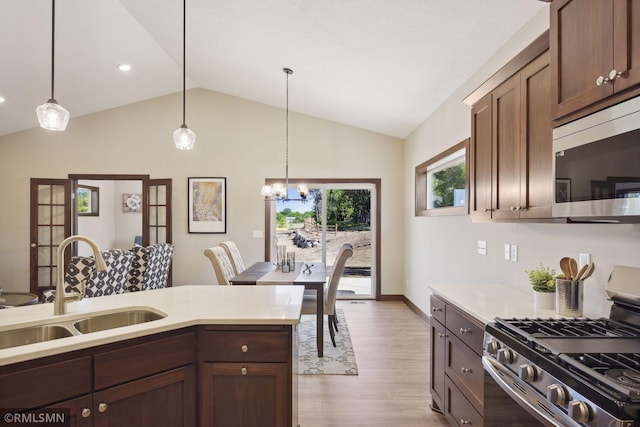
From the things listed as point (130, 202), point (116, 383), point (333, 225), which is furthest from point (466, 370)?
point (130, 202)

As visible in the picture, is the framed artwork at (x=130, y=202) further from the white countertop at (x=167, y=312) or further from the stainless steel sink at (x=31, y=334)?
the stainless steel sink at (x=31, y=334)

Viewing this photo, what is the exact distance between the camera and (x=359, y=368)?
3.08 m

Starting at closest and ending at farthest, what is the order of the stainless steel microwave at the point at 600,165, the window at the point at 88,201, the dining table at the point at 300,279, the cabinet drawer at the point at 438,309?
the stainless steel microwave at the point at 600,165
the cabinet drawer at the point at 438,309
the dining table at the point at 300,279
the window at the point at 88,201

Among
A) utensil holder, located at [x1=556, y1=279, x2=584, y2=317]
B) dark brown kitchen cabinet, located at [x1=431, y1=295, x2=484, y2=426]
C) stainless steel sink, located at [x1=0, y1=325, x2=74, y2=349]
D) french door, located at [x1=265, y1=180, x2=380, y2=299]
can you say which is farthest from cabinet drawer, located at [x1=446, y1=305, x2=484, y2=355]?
french door, located at [x1=265, y1=180, x2=380, y2=299]

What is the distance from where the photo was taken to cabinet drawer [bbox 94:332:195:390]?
1321 mm

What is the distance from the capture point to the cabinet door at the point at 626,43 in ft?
3.54

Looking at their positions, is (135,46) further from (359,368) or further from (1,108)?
(359,368)

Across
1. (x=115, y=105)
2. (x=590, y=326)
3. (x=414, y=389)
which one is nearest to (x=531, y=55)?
(x=590, y=326)

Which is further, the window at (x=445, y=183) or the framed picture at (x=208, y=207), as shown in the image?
the framed picture at (x=208, y=207)

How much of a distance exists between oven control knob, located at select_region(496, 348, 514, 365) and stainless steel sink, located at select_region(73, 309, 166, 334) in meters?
1.53

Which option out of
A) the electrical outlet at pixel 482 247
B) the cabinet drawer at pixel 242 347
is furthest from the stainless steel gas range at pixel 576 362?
the electrical outlet at pixel 482 247

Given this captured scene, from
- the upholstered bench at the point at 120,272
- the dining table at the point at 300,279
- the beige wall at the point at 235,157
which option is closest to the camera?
the dining table at the point at 300,279

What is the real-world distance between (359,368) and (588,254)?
210cm

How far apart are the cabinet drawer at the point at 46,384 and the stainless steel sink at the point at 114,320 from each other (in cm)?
42
